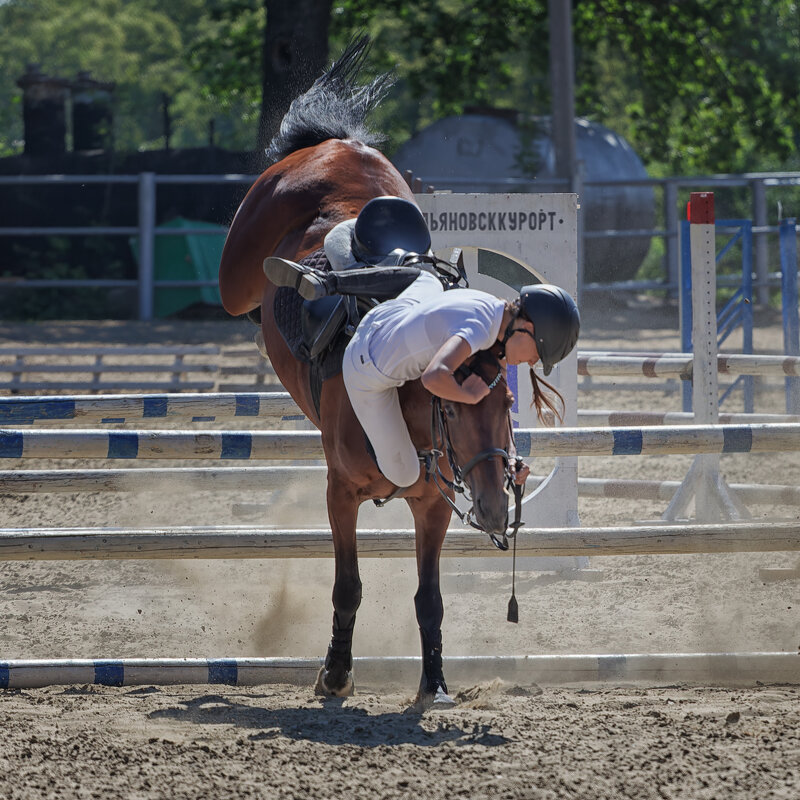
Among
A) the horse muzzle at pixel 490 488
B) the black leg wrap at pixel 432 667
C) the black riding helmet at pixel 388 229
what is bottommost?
the black leg wrap at pixel 432 667

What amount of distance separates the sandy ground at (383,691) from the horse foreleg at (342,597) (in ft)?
0.41

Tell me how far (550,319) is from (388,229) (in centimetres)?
109

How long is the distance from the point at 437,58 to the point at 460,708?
17394 millimetres

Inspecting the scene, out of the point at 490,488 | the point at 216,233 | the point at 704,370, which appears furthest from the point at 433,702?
the point at 216,233

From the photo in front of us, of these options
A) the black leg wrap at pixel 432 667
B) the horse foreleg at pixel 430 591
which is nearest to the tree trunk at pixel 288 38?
the horse foreleg at pixel 430 591

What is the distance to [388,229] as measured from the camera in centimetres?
420

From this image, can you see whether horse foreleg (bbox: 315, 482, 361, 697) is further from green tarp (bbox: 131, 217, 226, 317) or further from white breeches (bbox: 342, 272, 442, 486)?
green tarp (bbox: 131, 217, 226, 317)

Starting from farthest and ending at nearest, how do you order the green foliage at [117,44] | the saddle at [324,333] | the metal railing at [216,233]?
the green foliage at [117,44], the metal railing at [216,233], the saddle at [324,333]

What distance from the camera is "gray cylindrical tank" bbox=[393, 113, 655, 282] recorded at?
1848cm

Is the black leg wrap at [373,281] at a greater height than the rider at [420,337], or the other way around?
the black leg wrap at [373,281]

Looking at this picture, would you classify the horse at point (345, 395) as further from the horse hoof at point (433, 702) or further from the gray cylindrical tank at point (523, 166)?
the gray cylindrical tank at point (523, 166)

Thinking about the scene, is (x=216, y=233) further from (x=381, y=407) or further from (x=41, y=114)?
(x=381, y=407)

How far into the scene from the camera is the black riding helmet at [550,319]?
3.29 meters

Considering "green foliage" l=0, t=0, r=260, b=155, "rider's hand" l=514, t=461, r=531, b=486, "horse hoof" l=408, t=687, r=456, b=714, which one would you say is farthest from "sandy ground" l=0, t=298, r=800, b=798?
"green foliage" l=0, t=0, r=260, b=155
